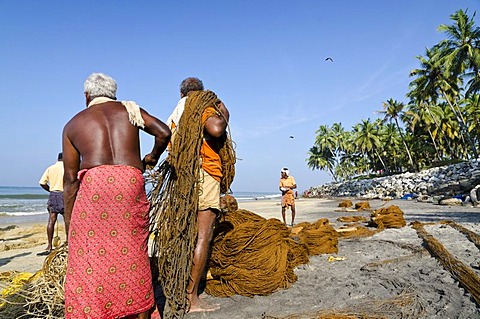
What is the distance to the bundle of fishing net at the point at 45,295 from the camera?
95.7 inches

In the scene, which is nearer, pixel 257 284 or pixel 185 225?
pixel 185 225

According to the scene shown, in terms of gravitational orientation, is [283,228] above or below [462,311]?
above

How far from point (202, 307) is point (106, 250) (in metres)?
1.23

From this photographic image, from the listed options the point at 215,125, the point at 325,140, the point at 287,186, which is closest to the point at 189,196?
the point at 215,125

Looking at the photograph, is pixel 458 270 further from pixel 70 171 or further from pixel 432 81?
pixel 432 81

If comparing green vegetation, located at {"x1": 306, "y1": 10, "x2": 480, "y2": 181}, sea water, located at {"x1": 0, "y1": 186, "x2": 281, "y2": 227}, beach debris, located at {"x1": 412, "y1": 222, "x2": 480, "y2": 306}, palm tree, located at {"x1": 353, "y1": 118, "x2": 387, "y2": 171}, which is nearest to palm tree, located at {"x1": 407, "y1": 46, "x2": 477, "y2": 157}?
green vegetation, located at {"x1": 306, "y1": 10, "x2": 480, "y2": 181}

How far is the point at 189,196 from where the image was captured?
9.32ft

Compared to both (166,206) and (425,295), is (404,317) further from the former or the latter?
(166,206)

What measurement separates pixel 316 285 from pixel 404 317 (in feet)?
3.73

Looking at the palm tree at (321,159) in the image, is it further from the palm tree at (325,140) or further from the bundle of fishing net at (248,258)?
the bundle of fishing net at (248,258)

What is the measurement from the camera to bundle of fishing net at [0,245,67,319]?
2430 mm

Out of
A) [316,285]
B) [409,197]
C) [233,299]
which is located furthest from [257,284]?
[409,197]

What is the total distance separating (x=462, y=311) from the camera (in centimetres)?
253

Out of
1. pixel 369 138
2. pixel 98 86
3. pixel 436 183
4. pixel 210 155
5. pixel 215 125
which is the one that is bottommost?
pixel 436 183
